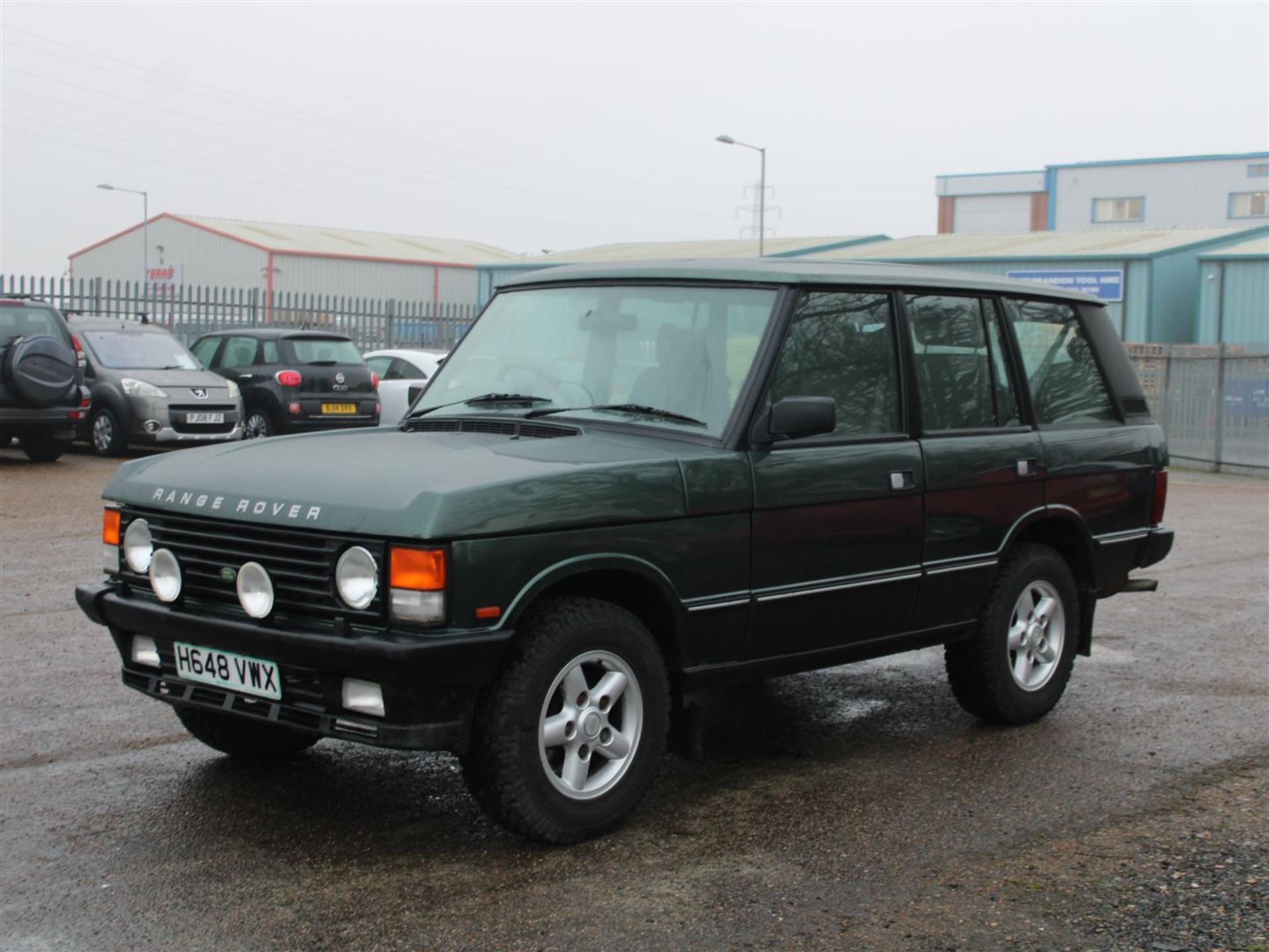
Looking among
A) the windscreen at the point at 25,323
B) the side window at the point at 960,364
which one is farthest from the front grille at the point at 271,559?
the windscreen at the point at 25,323

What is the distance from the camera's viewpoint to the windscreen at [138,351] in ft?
64.6

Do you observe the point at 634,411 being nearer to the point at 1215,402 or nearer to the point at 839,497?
the point at 839,497

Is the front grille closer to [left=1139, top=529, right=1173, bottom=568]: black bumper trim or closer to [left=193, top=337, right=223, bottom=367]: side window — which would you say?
[left=1139, top=529, right=1173, bottom=568]: black bumper trim

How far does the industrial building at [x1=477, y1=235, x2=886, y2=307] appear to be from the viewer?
50188 mm

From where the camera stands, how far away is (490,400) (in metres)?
5.89

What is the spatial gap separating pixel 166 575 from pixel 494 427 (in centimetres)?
128

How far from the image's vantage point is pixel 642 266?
589 centimetres

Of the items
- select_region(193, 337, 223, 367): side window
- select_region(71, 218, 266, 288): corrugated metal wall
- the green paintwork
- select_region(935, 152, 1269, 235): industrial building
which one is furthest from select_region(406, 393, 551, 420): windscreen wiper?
select_region(935, 152, 1269, 235): industrial building

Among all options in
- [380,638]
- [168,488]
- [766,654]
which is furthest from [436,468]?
[766,654]

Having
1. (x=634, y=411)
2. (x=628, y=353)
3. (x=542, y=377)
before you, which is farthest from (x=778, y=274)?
(x=542, y=377)

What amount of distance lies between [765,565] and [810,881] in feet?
3.91

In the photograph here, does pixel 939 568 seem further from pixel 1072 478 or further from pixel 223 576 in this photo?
pixel 223 576

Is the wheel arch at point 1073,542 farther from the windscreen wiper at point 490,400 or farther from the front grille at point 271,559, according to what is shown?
the front grille at point 271,559

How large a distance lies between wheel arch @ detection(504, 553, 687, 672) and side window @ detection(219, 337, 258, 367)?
55.3 feet
